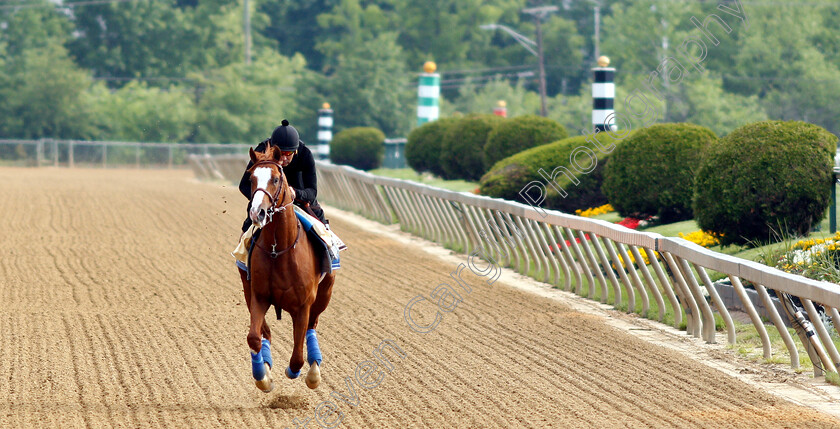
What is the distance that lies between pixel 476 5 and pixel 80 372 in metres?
65.8

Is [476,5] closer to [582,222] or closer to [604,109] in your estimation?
[604,109]

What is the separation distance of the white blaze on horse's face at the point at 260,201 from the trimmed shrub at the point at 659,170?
9.12 metres

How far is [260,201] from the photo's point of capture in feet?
18.7

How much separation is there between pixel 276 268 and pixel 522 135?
15365 mm

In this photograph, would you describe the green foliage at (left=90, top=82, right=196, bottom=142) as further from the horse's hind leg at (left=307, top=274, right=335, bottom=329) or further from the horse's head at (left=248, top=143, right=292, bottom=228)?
the horse's head at (left=248, top=143, right=292, bottom=228)

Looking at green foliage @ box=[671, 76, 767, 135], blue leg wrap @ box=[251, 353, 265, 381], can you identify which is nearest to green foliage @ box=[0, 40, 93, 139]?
green foliage @ box=[671, 76, 767, 135]

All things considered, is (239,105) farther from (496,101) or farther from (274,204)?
(274,204)

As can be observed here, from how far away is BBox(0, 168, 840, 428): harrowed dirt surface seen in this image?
19.9 feet

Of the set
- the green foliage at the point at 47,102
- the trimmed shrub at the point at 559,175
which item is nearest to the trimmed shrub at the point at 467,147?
the trimmed shrub at the point at 559,175

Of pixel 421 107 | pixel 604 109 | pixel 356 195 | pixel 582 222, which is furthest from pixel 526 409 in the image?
pixel 421 107

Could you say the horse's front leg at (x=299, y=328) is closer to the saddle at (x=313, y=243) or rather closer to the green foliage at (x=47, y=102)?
the saddle at (x=313, y=243)

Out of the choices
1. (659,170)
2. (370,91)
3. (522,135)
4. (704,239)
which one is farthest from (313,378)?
(370,91)

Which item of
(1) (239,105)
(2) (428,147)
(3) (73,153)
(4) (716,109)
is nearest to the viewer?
(2) (428,147)

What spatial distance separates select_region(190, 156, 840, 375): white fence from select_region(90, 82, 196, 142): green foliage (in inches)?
1138
